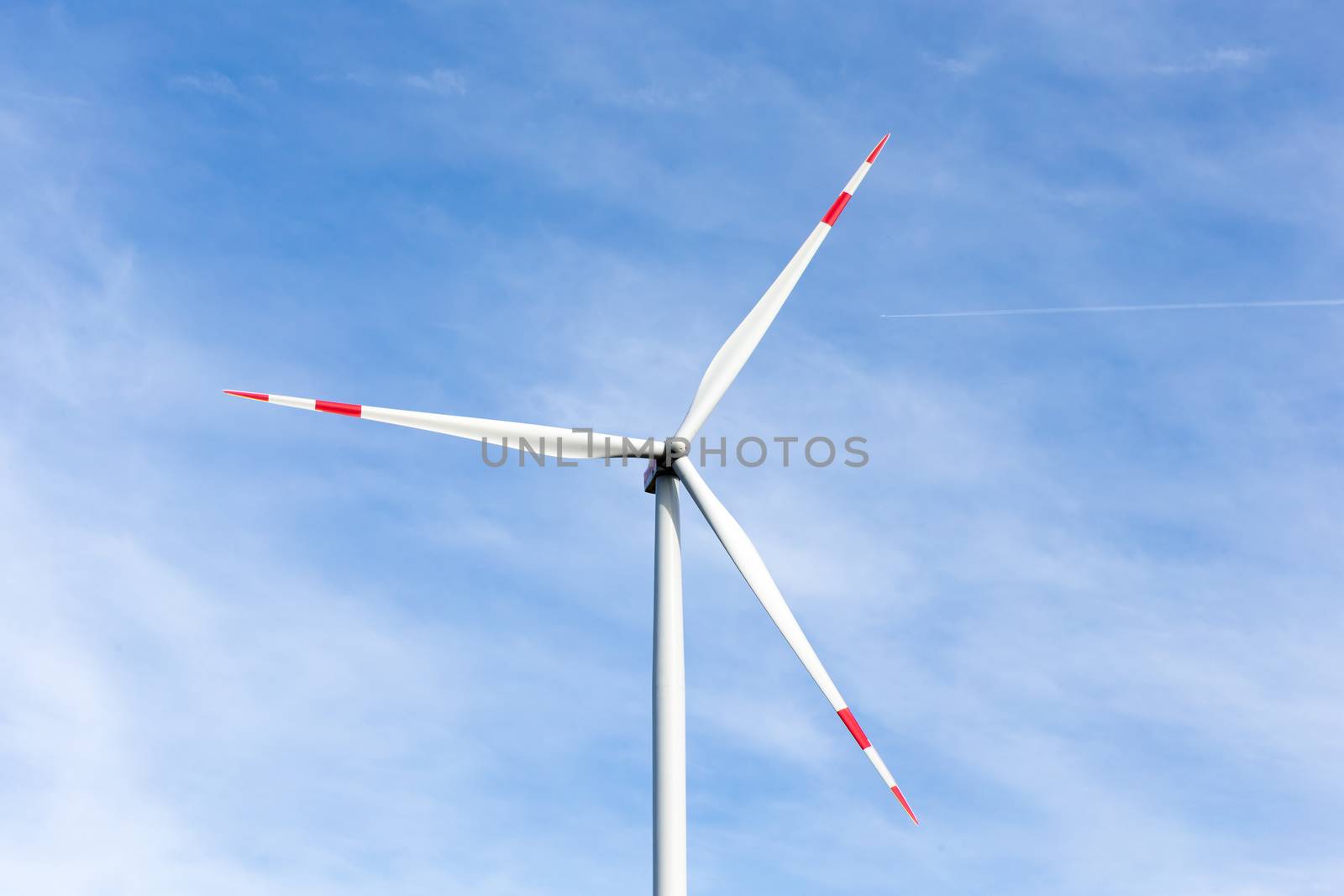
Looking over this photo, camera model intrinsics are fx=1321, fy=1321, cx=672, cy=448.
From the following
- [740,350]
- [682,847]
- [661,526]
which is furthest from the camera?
[740,350]

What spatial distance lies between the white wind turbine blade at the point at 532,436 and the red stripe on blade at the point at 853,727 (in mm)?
8013

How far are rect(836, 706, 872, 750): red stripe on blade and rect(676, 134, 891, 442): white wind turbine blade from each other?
26.1ft

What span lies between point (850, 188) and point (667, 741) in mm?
17712

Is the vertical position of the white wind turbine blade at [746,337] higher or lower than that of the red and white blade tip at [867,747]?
higher

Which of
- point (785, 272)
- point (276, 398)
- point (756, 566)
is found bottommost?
point (756, 566)

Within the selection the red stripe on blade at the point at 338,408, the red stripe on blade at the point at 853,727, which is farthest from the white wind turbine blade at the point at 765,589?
the red stripe on blade at the point at 338,408

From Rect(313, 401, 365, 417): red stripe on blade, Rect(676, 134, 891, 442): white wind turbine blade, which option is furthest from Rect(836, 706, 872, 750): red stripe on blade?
Rect(313, 401, 365, 417): red stripe on blade

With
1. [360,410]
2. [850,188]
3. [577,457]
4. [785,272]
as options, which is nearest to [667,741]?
[577,457]

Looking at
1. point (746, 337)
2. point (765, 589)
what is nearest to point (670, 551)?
point (765, 589)

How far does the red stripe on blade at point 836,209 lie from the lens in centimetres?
3853

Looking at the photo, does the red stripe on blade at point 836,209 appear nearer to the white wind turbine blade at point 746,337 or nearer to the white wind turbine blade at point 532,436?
the white wind turbine blade at point 746,337

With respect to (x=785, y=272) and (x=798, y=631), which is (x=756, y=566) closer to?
(x=798, y=631)

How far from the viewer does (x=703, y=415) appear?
35094mm

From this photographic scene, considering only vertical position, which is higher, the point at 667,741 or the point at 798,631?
the point at 798,631
